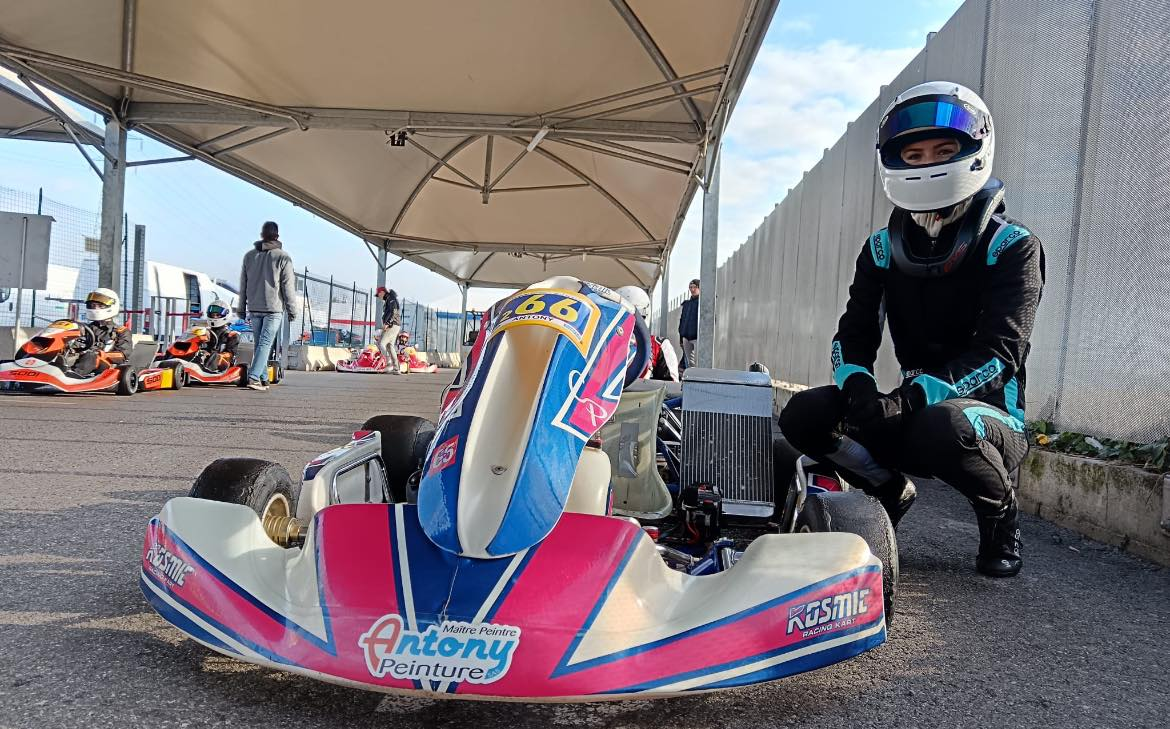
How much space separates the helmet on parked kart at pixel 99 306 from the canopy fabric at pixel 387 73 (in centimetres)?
210

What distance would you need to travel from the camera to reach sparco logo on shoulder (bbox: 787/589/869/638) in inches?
57.1

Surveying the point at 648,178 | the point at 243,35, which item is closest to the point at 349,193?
the point at 648,178

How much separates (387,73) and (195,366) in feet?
13.3

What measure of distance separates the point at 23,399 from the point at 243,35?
3929mm

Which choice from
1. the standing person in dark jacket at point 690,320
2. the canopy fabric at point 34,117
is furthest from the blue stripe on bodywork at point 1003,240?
the standing person in dark jacket at point 690,320

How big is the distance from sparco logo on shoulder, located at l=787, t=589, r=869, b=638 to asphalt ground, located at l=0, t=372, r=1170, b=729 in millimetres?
179

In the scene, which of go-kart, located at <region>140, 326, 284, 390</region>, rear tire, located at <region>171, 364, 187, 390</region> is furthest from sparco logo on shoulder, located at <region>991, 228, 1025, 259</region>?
rear tire, located at <region>171, 364, 187, 390</region>

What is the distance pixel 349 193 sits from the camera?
14.1 meters

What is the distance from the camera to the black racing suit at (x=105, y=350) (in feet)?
26.2

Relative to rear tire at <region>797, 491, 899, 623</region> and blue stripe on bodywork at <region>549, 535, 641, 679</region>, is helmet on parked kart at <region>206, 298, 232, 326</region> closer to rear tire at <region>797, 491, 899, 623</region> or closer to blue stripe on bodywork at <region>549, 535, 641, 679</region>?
rear tire at <region>797, 491, 899, 623</region>

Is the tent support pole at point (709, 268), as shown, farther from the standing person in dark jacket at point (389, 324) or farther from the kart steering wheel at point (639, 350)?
the standing person in dark jacket at point (389, 324)

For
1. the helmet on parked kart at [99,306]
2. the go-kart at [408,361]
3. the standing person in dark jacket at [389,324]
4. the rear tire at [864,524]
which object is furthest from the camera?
the go-kart at [408,361]

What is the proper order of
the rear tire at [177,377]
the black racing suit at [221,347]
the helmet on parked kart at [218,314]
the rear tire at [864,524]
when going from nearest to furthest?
the rear tire at [864,524], the rear tire at [177,377], the black racing suit at [221,347], the helmet on parked kart at [218,314]

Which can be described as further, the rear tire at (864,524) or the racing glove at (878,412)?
the racing glove at (878,412)
